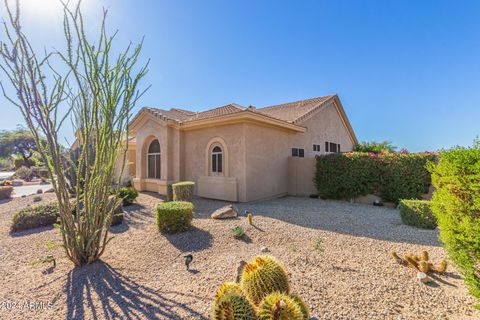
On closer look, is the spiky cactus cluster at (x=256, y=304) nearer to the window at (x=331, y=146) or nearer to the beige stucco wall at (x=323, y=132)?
the beige stucco wall at (x=323, y=132)

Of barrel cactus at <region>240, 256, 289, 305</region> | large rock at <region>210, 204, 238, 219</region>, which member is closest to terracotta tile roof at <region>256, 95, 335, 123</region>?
large rock at <region>210, 204, 238, 219</region>

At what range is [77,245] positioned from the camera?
4.27 m

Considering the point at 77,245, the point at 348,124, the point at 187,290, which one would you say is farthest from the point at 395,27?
→ the point at 77,245

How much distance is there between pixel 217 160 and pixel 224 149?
33.3 inches

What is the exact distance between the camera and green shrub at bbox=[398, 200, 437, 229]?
6348mm

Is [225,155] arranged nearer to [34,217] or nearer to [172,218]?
[172,218]

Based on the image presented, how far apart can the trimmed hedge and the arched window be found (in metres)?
9.96

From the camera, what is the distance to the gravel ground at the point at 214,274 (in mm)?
2959

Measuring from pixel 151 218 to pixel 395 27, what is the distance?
602 inches

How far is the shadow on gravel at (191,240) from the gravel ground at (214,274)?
0.09 ft

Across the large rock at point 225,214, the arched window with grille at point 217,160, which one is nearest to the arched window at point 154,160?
the arched window with grille at point 217,160

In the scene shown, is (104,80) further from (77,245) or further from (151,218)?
(151,218)

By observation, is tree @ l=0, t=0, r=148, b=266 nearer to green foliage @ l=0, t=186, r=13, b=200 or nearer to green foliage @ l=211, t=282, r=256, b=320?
green foliage @ l=211, t=282, r=256, b=320

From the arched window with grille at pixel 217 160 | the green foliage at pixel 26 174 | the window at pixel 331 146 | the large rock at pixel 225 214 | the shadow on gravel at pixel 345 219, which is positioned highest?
the window at pixel 331 146
